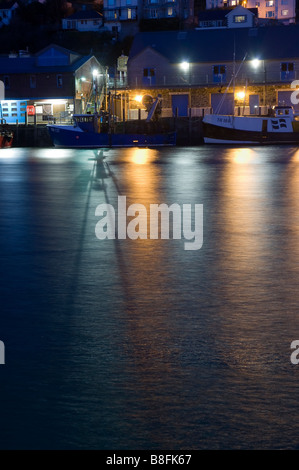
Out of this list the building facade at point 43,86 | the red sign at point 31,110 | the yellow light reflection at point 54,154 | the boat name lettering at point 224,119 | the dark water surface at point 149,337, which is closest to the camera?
the dark water surface at point 149,337

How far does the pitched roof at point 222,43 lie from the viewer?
79.4 metres

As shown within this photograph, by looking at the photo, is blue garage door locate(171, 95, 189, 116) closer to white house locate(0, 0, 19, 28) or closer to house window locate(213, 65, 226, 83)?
house window locate(213, 65, 226, 83)

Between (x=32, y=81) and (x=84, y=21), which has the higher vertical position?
(x=84, y=21)

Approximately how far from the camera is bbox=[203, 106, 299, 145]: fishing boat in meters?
65.4

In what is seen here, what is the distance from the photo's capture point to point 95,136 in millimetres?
63844

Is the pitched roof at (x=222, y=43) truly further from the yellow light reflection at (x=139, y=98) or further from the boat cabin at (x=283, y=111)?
the boat cabin at (x=283, y=111)

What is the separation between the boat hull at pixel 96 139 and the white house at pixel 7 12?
64.1m

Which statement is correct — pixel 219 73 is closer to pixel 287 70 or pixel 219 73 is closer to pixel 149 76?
pixel 287 70

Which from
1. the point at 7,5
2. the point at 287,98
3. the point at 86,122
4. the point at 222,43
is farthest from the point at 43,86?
the point at 7,5

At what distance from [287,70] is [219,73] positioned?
6.60 metres

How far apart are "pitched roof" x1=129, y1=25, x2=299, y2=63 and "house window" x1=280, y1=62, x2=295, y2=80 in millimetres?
755

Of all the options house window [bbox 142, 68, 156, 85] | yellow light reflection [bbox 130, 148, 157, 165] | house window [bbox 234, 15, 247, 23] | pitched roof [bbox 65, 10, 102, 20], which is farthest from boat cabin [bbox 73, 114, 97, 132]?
pitched roof [bbox 65, 10, 102, 20]

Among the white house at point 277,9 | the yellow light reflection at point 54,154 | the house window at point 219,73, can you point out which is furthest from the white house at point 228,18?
the yellow light reflection at point 54,154
